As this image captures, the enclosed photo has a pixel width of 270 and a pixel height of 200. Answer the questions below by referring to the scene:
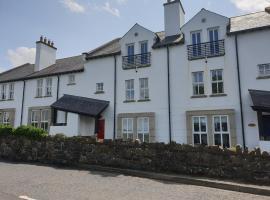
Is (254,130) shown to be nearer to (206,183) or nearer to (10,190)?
(206,183)

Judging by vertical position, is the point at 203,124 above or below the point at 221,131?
above

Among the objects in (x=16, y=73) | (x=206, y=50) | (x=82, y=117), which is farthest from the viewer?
(x=16, y=73)

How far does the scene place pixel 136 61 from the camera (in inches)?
766

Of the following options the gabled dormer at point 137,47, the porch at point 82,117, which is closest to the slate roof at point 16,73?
the porch at point 82,117

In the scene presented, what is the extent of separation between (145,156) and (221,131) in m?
6.67

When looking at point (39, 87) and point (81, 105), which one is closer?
point (81, 105)

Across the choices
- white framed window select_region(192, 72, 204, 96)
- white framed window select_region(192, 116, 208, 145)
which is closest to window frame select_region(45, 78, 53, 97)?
white framed window select_region(192, 72, 204, 96)

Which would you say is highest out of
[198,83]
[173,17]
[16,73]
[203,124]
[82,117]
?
[173,17]

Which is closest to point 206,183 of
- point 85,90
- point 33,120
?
point 85,90

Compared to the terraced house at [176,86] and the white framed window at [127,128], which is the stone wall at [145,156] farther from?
the white framed window at [127,128]

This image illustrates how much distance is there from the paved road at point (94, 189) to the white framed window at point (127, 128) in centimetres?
816

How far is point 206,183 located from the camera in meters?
9.11

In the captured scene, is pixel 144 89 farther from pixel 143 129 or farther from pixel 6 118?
pixel 6 118

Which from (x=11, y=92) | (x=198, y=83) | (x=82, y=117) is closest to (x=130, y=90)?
(x=82, y=117)
